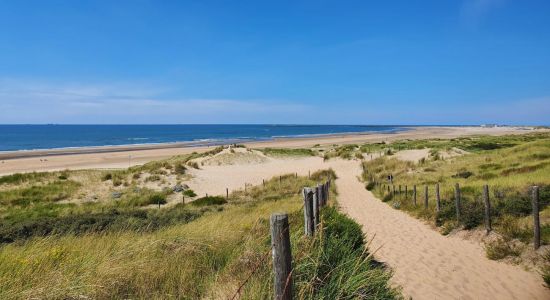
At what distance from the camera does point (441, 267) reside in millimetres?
9648

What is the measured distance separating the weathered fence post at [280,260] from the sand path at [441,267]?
3682mm

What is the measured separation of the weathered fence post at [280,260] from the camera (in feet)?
11.2

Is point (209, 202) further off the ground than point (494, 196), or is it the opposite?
point (494, 196)

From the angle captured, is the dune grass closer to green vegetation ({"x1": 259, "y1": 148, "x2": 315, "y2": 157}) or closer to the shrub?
the shrub

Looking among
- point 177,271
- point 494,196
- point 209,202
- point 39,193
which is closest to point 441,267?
point 494,196

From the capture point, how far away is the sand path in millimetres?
7957

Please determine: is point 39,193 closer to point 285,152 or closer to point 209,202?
point 209,202

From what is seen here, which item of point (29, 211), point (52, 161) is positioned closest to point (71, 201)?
point (29, 211)

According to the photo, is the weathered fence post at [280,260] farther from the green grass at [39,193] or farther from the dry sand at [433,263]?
the green grass at [39,193]

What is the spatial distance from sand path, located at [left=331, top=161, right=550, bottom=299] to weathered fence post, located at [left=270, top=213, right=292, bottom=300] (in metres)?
3.68

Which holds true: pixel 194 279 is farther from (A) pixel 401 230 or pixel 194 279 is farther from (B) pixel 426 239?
(A) pixel 401 230

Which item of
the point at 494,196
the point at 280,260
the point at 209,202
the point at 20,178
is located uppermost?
the point at 280,260

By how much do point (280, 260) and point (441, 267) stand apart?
7.67 metres

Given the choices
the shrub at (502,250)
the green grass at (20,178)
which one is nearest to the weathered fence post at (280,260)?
the shrub at (502,250)
